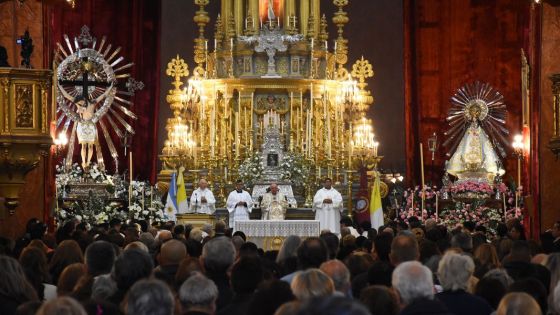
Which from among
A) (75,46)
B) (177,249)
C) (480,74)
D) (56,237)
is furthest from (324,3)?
(177,249)

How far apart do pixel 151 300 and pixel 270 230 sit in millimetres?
14281

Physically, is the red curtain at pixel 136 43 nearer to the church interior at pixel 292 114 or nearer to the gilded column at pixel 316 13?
the church interior at pixel 292 114

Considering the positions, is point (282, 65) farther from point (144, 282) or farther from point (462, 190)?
point (144, 282)

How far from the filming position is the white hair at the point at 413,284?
7125 millimetres

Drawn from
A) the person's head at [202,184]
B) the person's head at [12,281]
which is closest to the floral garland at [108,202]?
the person's head at [202,184]

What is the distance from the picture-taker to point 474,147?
2669 centimetres

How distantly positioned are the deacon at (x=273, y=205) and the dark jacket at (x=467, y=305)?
15.2 m

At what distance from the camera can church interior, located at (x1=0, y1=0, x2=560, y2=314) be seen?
68.9ft

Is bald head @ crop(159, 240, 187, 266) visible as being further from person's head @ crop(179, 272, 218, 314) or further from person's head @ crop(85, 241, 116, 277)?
person's head @ crop(179, 272, 218, 314)

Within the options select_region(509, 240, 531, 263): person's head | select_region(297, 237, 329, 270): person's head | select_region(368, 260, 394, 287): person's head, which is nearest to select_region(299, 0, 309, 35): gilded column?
select_region(509, 240, 531, 263): person's head

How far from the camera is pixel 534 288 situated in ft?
26.2

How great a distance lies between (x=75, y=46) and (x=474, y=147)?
8.79m

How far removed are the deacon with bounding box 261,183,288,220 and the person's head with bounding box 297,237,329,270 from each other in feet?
44.4

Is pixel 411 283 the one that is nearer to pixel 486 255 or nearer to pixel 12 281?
pixel 12 281
